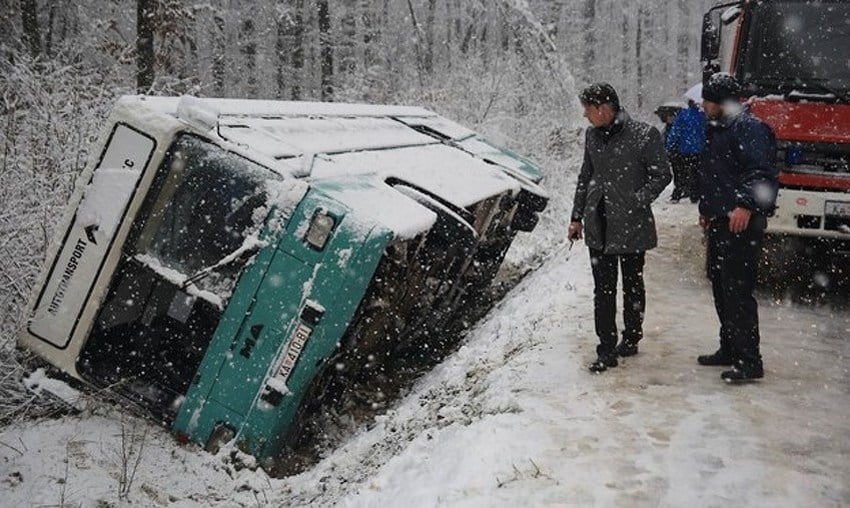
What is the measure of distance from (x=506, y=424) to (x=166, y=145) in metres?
2.91

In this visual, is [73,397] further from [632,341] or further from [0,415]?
[632,341]

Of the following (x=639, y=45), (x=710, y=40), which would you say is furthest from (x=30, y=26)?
(x=639, y=45)

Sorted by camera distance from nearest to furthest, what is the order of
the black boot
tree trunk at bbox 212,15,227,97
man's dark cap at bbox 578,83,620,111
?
man's dark cap at bbox 578,83,620,111 → the black boot → tree trunk at bbox 212,15,227,97

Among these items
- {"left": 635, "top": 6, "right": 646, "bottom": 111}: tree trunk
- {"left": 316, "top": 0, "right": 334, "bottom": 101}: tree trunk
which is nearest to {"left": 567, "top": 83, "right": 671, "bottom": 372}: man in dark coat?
{"left": 316, "top": 0, "right": 334, "bottom": 101}: tree trunk

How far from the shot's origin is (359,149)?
272 inches

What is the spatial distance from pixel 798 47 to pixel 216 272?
603cm

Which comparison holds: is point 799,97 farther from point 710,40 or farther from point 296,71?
point 296,71

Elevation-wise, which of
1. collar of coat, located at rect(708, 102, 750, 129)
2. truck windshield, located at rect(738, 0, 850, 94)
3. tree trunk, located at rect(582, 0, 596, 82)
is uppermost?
tree trunk, located at rect(582, 0, 596, 82)

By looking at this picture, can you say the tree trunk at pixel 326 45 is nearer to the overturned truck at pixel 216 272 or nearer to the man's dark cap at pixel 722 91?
the overturned truck at pixel 216 272

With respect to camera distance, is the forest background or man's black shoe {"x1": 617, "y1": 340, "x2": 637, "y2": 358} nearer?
man's black shoe {"x1": 617, "y1": 340, "x2": 637, "y2": 358}

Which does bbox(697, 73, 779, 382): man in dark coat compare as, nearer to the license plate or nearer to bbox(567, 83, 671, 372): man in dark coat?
bbox(567, 83, 671, 372): man in dark coat

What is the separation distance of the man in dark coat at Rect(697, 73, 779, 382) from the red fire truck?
221cm

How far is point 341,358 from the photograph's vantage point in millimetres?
5211

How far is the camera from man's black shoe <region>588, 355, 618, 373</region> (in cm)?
490
